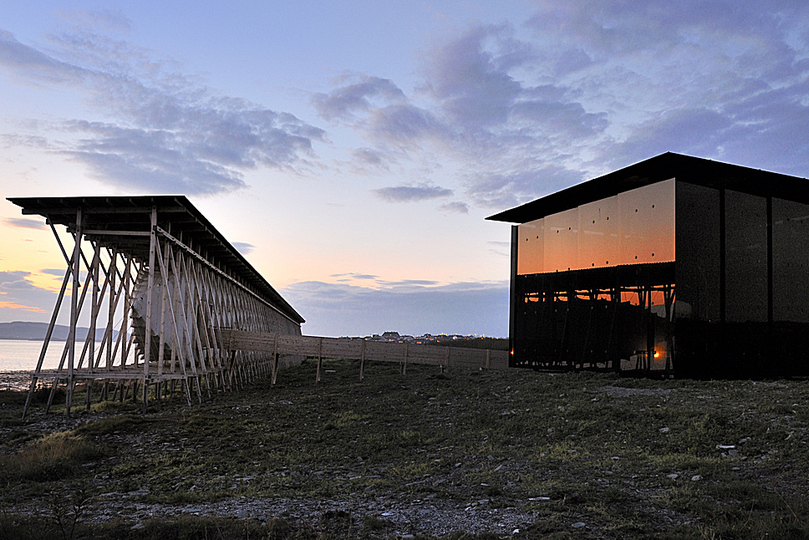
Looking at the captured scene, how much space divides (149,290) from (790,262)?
24170mm

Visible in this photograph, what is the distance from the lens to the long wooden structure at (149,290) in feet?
66.2

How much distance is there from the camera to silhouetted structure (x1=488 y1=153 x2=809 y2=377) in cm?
1952

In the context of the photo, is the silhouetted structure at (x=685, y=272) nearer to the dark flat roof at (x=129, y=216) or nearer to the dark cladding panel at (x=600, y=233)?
the dark cladding panel at (x=600, y=233)

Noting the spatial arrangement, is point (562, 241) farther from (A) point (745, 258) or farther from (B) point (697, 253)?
(A) point (745, 258)

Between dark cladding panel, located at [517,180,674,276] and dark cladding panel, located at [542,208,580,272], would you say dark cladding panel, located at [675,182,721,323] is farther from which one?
dark cladding panel, located at [542,208,580,272]

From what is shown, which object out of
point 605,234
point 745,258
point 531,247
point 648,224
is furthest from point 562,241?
point 745,258

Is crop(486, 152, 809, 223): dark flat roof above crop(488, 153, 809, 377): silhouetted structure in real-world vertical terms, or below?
above

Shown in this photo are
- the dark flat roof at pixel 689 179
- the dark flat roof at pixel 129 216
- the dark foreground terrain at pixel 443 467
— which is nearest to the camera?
the dark foreground terrain at pixel 443 467

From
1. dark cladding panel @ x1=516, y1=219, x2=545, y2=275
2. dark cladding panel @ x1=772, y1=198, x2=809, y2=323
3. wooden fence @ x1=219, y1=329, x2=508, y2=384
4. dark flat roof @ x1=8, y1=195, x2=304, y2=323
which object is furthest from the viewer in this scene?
wooden fence @ x1=219, y1=329, x2=508, y2=384

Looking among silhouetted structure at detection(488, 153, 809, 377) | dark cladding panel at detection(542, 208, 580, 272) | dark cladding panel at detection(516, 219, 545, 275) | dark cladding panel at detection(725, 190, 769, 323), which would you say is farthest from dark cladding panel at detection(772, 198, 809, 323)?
dark cladding panel at detection(516, 219, 545, 275)

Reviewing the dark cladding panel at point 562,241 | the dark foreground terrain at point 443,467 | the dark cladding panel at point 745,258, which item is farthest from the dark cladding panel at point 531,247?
Result: the dark cladding panel at point 745,258

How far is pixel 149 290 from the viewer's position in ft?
66.2

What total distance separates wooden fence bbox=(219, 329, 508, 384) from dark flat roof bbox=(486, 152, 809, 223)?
13.3 metres

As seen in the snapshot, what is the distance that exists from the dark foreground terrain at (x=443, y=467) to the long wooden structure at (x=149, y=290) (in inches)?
97.2
